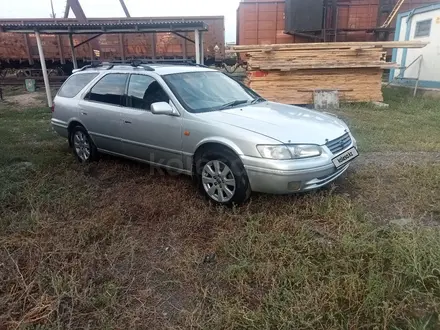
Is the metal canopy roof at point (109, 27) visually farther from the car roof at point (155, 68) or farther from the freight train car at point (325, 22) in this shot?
the freight train car at point (325, 22)

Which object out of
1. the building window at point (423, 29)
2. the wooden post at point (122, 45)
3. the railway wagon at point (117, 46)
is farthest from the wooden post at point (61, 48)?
the building window at point (423, 29)

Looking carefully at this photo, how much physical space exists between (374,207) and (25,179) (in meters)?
4.44

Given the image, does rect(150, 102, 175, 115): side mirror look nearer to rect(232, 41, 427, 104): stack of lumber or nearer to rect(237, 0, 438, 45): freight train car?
rect(232, 41, 427, 104): stack of lumber

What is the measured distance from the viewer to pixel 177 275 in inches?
106

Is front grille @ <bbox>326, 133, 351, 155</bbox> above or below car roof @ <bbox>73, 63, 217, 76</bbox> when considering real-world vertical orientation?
below

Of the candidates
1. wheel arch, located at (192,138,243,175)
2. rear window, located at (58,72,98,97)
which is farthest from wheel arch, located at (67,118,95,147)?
wheel arch, located at (192,138,243,175)

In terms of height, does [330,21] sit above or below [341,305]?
above

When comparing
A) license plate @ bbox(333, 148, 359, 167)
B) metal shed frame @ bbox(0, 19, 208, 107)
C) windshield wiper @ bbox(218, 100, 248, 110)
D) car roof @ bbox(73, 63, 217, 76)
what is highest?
metal shed frame @ bbox(0, 19, 208, 107)

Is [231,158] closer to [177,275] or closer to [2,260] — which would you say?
[177,275]

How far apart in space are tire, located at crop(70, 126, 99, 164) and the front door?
88 centimetres

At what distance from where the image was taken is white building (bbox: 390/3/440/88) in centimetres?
1049

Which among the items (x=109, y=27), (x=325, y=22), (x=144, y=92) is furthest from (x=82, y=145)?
(x=325, y=22)

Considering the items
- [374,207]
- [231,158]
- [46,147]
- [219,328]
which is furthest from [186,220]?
[46,147]

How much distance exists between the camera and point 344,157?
3740 mm
